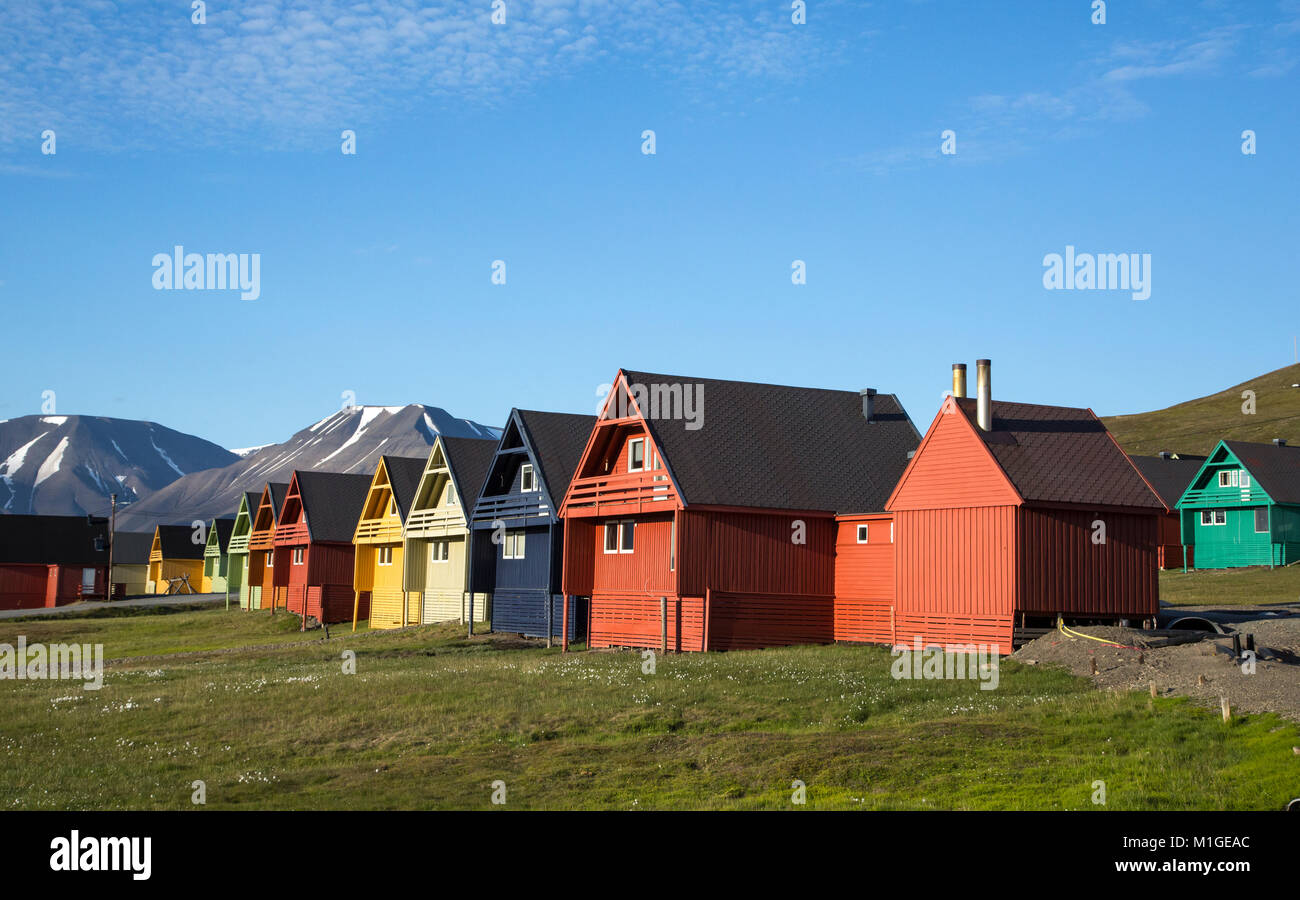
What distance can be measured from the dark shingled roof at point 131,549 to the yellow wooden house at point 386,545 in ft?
196

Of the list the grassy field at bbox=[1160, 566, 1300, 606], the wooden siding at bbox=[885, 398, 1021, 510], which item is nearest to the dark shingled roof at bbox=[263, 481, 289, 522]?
the wooden siding at bbox=[885, 398, 1021, 510]

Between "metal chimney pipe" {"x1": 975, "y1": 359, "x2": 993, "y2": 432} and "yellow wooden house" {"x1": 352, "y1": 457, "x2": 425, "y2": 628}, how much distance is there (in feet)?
95.1

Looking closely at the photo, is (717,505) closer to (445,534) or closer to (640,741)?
(640,741)

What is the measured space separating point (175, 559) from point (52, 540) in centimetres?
954

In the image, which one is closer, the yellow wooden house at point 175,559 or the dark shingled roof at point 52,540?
the dark shingled roof at point 52,540

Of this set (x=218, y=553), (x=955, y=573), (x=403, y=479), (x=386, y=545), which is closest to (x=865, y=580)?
(x=955, y=573)

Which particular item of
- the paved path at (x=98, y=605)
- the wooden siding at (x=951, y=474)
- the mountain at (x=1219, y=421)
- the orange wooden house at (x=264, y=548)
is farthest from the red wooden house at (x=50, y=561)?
the mountain at (x=1219, y=421)

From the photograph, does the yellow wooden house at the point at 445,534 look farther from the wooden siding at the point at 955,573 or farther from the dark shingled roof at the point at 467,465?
the wooden siding at the point at 955,573

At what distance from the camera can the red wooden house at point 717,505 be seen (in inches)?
1379

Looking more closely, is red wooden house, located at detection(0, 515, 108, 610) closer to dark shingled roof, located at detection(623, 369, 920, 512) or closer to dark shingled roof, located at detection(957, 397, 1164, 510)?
dark shingled roof, located at detection(623, 369, 920, 512)

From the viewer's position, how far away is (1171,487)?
77.8m

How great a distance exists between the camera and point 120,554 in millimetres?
111500

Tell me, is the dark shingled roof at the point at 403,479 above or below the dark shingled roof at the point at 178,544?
above
